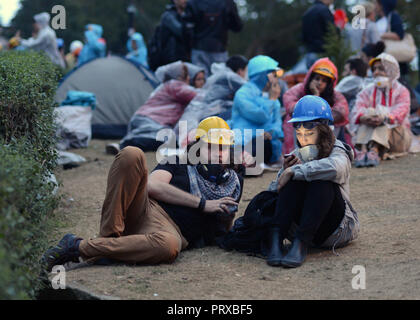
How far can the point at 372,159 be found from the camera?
8.03m

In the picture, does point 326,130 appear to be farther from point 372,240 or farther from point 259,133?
point 259,133

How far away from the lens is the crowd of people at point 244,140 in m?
4.55

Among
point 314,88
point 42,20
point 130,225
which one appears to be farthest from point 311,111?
point 42,20

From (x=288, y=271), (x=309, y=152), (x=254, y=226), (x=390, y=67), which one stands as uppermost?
(x=390, y=67)

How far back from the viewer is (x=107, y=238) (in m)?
4.59

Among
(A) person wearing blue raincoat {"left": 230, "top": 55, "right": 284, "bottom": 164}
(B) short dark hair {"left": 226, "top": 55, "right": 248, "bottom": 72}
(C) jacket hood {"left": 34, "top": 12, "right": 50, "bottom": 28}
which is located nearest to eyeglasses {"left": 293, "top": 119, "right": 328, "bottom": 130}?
(A) person wearing blue raincoat {"left": 230, "top": 55, "right": 284, "bottom": 164}

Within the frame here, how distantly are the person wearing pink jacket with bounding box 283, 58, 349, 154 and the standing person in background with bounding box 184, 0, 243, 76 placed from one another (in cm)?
283

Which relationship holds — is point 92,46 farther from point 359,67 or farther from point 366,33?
point 359,67

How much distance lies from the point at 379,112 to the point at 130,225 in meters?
4.34

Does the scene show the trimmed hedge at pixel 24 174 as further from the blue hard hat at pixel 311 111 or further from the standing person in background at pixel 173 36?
the standing person in background at pixel 173 36

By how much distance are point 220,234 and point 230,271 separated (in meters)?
0.62

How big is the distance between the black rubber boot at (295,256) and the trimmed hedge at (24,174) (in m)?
1.56

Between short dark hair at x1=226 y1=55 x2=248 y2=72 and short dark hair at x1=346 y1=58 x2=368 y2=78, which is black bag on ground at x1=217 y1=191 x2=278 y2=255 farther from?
short dark hair at x1=346 y1=58 x2=368 y2=78

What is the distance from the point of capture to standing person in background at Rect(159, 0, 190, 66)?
10.6m
